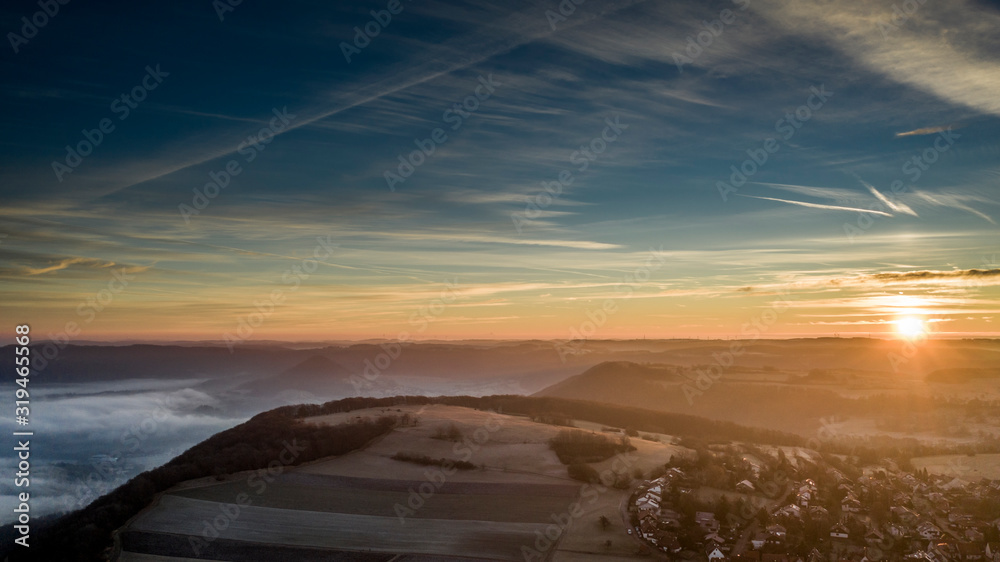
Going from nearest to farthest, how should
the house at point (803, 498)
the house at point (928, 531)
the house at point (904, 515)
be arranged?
the house at point (928, 531), the house at point (904, 515), the house at point (803, 498)

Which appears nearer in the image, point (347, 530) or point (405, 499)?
point (347, 530)

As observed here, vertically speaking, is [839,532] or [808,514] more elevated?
[808,514]

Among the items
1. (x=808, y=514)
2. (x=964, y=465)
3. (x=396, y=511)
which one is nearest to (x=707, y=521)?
(x=808, y=514)

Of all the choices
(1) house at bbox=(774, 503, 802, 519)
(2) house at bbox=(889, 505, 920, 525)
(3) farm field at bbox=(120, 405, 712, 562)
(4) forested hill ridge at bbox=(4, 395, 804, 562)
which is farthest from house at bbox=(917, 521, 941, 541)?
(4) forested hill ridge at bbox=(4, 395, 804, 562)

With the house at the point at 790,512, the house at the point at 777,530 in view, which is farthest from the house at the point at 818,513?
the house at the point at 777,530

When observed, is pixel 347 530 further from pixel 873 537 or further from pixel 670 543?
pixel 873 537

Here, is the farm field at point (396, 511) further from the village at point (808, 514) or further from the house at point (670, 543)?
the village at point (808, 514)

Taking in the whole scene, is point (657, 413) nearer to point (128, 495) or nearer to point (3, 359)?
point (128, 495)
